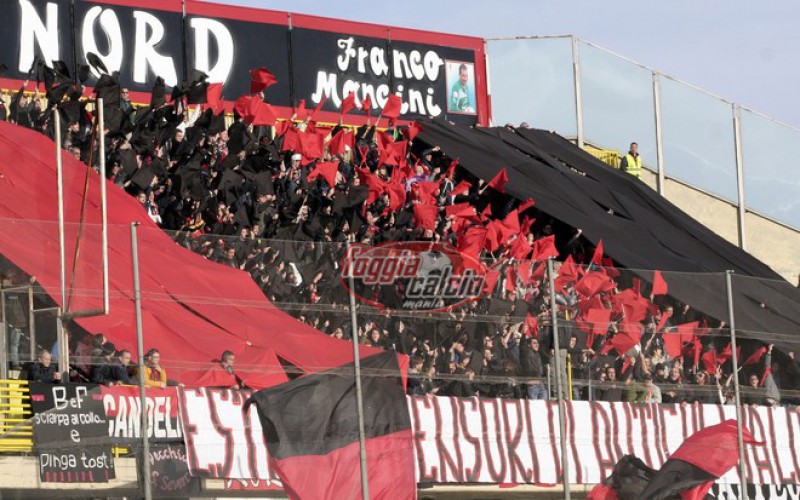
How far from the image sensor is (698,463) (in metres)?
12.0

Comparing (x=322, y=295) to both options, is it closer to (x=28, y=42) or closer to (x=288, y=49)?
(x=28, y=42)

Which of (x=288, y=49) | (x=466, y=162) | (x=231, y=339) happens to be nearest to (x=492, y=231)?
A: (x=466, y=162)

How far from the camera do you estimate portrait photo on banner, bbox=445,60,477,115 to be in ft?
87.1

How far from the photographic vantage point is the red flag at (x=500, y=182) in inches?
880

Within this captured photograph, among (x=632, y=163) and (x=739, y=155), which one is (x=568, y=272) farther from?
(x=739, y=155)

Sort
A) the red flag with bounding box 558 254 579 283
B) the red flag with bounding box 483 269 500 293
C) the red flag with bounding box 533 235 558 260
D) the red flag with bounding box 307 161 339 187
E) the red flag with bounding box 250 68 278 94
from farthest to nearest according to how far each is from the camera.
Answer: the red flag with bounding box 250 68 278 94
the red flag with bounding box 533 235 558 260
the red flag with bounding box 307 161 339 187
the red flag with bounding box 558 254 579 283
the red flag with bounding box 483 269 500 293

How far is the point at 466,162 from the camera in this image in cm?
2280

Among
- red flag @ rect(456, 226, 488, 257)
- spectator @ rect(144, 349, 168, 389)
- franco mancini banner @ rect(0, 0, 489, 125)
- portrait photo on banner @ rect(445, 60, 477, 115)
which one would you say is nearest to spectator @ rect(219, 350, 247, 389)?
spectator @ rect(144, 349, 168, 389)

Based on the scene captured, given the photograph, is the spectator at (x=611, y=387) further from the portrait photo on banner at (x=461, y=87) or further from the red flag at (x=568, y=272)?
the portrait photo on banner at (x=461, y=87)

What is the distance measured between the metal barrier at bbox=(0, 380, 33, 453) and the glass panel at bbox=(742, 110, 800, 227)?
64.3 ft

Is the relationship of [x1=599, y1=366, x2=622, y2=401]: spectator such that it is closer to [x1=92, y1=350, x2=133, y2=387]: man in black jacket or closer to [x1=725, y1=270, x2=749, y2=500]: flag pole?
[x1=725, y1=270, x2=749, y2=500]: flag pole

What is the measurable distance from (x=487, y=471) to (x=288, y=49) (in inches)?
564

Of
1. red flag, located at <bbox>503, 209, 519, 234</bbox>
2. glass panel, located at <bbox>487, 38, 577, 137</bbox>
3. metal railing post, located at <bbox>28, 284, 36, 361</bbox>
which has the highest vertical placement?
glass panel, located at <bbox>487, 38, 577, 137</bbox>

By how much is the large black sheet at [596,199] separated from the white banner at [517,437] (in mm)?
8585
